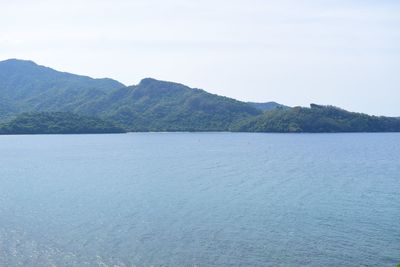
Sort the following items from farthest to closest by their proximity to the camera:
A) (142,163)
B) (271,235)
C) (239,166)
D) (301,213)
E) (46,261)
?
(142,163), (239,166), (301,213), (271,235), (46,261)

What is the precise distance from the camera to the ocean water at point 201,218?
37.8 m

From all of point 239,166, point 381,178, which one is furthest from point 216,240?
point 239,166

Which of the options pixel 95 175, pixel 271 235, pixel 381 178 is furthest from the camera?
pixel 95 175

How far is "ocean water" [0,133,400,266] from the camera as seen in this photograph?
37.8 meters

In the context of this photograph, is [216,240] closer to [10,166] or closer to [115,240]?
[115,240]

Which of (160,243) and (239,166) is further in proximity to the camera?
(239,166)

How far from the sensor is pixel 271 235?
144 feet

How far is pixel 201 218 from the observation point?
50594 mm

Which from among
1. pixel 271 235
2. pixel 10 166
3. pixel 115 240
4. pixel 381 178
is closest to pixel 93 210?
pixel 115 240

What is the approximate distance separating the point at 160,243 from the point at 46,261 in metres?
9.90

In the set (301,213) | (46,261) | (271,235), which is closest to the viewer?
(46,261)

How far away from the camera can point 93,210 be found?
183 feet

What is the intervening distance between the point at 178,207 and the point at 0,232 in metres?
20.8

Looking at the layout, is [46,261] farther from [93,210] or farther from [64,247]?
[93,210]
